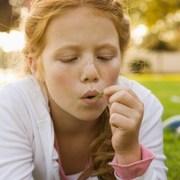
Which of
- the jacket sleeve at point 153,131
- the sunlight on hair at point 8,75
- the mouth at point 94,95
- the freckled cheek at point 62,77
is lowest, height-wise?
the jacket sleeve at point 153,131

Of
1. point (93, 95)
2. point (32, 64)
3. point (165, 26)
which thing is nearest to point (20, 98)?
point (32, 64)

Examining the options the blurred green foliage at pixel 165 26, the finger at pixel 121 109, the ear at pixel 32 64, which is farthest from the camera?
the blurred green foliage at pixel 165 26

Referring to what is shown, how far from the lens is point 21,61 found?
7.96 feet

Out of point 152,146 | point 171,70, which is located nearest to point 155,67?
point 171,70

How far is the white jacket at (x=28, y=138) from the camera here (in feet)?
6.72

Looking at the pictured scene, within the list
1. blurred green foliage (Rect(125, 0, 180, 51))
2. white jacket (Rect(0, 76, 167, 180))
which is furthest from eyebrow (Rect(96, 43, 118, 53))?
blurred green foliage (Rect(125, 0, 180, 51))

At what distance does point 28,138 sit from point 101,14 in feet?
2.07

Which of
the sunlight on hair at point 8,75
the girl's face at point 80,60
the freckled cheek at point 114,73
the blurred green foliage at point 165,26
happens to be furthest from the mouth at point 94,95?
the blurred green foliage at point 165,26

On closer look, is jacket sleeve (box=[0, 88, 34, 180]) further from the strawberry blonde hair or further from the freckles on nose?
the freckles on nose

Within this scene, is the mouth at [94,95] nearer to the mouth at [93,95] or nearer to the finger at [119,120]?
the mouth at [93,95]

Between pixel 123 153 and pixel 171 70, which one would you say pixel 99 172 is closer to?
pixel 123 153

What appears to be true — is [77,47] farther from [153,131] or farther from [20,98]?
[153,131]

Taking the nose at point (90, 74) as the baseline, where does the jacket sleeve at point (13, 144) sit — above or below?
below

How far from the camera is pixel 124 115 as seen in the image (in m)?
1.87
